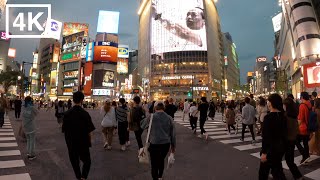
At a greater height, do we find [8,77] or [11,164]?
[8,77]

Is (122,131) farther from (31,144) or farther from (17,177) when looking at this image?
(17,177)

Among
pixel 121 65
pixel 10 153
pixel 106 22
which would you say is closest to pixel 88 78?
pixel 106 22

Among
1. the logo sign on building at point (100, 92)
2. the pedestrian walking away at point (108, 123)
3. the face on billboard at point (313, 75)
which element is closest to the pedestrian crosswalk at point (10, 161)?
the pedestrian walking away at point (108, 123)

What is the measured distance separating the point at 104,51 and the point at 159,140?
84738 mm

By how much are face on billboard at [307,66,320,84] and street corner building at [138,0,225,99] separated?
2208 inches

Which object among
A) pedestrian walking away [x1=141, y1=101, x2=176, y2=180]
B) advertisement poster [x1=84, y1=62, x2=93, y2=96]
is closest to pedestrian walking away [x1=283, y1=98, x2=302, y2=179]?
pedestrian walking away [x1=141, y1=101, x2=176, y2=180]

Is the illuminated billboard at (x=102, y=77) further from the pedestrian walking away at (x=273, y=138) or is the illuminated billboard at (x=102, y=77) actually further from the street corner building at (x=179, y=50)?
the pedestrian walking away at (x=273, y=138)

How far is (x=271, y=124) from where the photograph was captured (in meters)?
4.11

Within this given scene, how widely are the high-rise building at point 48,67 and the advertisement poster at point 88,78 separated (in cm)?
1387

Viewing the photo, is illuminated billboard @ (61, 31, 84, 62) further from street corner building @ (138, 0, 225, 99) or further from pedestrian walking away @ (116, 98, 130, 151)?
pedestrian walking away @ (116, 98, 130, 151)

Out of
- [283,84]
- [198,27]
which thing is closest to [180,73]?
[198,27]

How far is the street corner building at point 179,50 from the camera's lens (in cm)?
8869

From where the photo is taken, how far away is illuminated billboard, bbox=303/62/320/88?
2839 centimetres

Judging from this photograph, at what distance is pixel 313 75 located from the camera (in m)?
29.0
